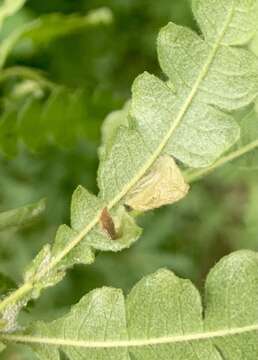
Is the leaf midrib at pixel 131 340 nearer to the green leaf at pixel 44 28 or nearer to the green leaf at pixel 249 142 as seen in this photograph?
the green leaf at pixel 249 142

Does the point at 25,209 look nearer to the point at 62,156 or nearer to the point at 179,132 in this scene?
the point at 179,132

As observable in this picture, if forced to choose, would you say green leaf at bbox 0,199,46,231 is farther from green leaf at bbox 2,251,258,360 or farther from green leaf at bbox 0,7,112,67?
green leaf at bbox 0,7,112,67

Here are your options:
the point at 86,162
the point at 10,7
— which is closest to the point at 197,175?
the point at 10,7

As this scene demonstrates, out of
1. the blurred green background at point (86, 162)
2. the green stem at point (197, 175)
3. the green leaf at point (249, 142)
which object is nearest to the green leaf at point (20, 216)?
the green stem at point (197, 175)

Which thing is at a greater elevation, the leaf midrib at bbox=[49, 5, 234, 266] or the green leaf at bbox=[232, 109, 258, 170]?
the leaf midrib at bbox=[49, 5, 234, 266]

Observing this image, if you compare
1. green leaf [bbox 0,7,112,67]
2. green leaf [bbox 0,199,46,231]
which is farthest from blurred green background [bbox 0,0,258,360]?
green leaf [bbox 0,199,46,231]

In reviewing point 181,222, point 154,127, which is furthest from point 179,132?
point 181,222
